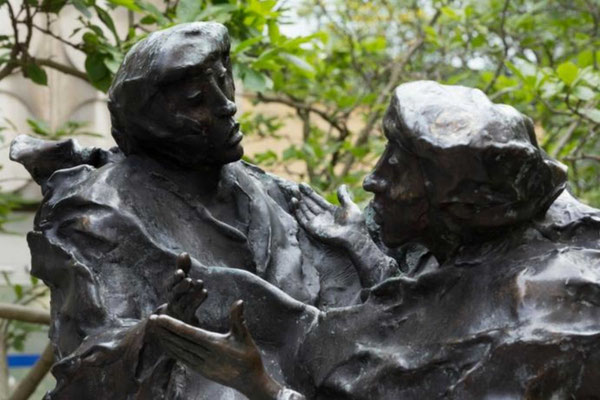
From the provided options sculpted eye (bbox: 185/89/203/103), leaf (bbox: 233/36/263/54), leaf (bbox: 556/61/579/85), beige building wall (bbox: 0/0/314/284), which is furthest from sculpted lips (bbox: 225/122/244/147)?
beige building wall (bbox: 0/0/314/284)

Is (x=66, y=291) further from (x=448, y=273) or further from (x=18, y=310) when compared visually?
(x=18, y=310)

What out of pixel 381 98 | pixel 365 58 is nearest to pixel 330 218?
pixel 381 98

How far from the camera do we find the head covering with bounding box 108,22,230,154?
2.96 metres

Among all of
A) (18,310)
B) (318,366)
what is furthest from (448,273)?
(18,310)

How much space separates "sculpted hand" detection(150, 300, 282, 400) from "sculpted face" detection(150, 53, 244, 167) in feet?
2.11

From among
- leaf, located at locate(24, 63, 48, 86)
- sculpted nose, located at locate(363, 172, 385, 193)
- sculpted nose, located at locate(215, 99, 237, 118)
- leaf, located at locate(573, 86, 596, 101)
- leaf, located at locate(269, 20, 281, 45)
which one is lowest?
leaf, located at locate(24, 63, 48, 86)

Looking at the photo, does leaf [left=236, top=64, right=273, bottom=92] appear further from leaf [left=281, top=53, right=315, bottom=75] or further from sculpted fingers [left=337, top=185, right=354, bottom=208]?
sculpted fingers [left=337, top=185, right=354, bottom=208]

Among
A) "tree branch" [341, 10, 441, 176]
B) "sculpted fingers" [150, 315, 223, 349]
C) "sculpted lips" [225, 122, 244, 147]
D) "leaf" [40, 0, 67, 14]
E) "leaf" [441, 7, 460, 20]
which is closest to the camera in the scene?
"sculpted fingers" [150, 315, 223, 349]

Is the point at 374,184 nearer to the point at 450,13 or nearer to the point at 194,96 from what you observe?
the point at 194,96

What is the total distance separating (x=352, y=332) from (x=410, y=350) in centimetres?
19

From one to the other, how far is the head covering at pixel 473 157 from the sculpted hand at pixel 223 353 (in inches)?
19.7

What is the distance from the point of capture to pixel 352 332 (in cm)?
279

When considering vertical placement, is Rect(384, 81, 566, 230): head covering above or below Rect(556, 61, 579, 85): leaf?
above

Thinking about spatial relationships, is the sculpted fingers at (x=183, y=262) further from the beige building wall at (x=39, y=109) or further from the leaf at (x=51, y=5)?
the beige building wall at (x=39, y=109)
